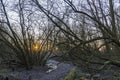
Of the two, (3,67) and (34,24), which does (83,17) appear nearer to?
(34,24)

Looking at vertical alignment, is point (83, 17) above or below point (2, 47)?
above

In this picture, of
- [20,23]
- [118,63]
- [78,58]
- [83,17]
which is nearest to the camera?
[118,63]

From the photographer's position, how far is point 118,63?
8.93 meters

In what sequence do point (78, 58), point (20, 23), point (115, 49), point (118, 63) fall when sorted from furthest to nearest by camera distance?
point (20, 23)
point (115, 49)
point (78, 58)
point (118, 63)

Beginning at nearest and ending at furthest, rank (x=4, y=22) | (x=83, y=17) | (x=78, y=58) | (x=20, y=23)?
(x=78, y=58)
(x=83, y=17)
(x=4, y=22)
(x=20, y=23)

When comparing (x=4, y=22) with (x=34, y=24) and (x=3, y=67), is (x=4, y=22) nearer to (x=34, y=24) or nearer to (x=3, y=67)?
(x=34, y=24)

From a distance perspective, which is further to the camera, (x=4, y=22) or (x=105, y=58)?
(x=4, y=22)

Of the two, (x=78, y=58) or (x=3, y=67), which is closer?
(x=78, y=58)

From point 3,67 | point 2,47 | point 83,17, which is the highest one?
point 83,17

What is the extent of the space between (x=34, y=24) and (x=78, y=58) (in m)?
16.9

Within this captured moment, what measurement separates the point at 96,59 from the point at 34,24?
1671 cm

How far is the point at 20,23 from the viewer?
84.7 feet

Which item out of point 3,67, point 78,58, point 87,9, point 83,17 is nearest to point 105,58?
point 78,58

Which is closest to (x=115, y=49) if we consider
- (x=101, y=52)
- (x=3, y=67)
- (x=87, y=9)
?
(x=101, y=52)
